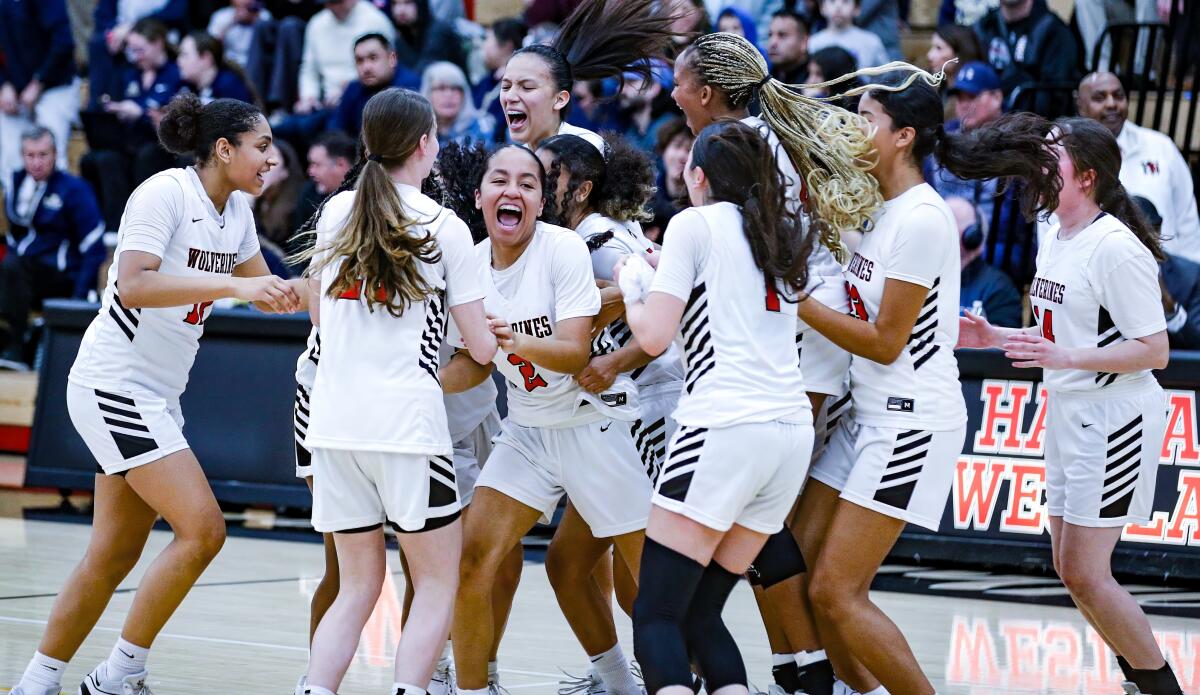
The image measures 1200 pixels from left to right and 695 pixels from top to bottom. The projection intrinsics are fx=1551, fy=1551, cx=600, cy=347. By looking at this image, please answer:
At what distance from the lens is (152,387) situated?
5234 mm

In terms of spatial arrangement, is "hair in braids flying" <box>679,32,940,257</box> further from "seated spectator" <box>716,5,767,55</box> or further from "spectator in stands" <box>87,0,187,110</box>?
"spectator in stands" <box>87,0,187,110</box>

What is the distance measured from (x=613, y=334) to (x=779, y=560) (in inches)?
44.8

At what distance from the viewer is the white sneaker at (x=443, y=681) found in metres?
5.38

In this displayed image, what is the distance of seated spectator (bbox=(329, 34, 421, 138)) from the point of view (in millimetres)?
11695

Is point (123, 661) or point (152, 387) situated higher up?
point (152, 387)

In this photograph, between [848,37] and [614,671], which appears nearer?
[614,671]

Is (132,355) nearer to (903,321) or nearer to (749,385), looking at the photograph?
(749,385)

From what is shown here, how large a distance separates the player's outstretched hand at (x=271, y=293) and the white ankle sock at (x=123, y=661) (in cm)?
126

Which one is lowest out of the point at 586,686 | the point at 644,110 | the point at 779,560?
the point at 586,686

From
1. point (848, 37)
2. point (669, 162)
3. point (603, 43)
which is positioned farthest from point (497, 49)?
point (603, 43)

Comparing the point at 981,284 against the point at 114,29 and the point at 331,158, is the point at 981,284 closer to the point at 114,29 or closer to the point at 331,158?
the point at 331,158

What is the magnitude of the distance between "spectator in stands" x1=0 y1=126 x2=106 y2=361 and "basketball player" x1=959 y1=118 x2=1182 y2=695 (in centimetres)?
903

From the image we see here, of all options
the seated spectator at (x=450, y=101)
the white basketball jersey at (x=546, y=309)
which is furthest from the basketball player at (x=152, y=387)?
the seated spectator at (x=450, y=101)

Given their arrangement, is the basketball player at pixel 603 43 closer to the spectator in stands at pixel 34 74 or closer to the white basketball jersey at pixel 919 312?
the white basketball jersey at pixel 919 312
